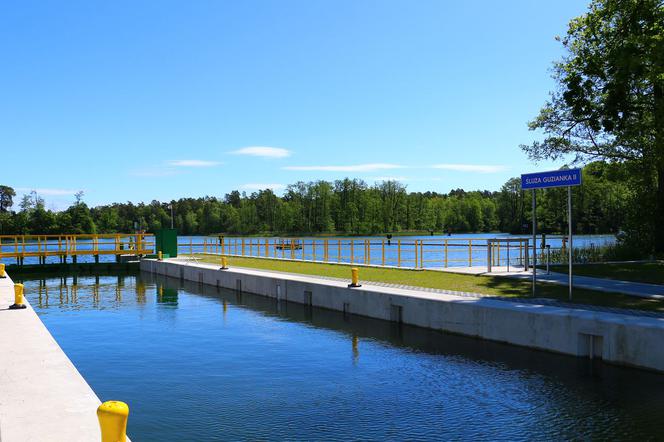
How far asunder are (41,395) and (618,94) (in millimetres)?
23539

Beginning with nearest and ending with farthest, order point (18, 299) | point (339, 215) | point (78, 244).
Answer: point (18, 299), point (78, 244), point (339, 215)

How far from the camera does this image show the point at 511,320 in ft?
46.7

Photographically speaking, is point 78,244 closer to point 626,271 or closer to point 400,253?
point 400,253

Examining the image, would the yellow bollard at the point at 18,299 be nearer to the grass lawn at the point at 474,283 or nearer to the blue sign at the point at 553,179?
the grass lawn at the point at 474,283

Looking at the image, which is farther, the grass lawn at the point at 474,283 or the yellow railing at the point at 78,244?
the yellow railing at the point at 78,244

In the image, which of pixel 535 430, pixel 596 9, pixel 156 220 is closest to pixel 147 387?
pixel 535 430

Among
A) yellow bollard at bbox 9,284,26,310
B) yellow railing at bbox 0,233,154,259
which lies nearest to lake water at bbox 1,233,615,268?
yellow railing at bbox 0,233,154,259

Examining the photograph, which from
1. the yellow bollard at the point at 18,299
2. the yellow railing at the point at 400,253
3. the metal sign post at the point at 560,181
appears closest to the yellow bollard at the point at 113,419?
the metal sign post at the point at 560,181

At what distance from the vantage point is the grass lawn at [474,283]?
50.6 feet

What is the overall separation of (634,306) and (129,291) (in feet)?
78.8

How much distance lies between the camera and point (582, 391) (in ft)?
35.5

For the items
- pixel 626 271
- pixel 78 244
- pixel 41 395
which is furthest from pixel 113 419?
pixel 78 244

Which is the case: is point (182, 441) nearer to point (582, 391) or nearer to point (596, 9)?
point (582, 391)

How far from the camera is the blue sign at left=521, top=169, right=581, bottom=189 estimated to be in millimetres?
14880
